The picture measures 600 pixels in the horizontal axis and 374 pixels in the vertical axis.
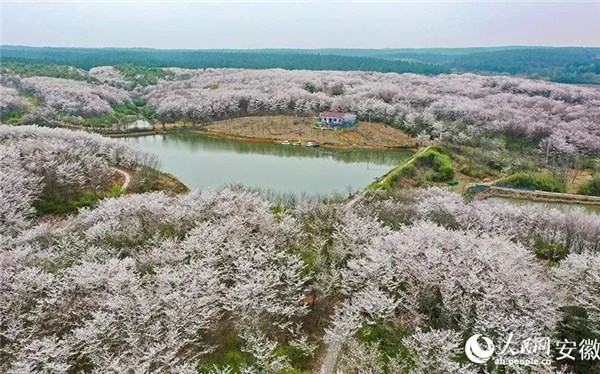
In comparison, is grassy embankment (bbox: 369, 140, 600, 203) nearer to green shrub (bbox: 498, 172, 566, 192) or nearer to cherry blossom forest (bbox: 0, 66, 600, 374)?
green shrub (bbox: 498, 172, 566, 192)

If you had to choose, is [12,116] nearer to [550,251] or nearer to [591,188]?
[550,251]

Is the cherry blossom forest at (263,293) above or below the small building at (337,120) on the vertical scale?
below

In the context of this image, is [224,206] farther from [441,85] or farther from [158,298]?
[441,85]

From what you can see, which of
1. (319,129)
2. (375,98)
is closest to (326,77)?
(375,98)

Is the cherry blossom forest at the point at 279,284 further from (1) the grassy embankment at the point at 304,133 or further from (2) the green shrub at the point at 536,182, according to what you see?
(1) the grassy embankment at the point at 304,133

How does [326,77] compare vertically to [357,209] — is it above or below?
above

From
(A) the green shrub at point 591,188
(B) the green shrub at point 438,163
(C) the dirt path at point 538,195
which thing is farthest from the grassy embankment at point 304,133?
(A) the green shrub at point 591,188
